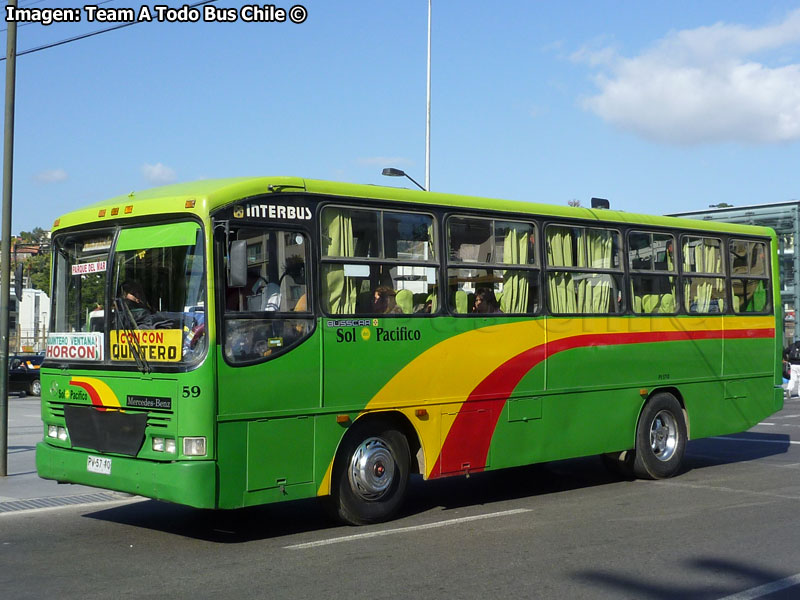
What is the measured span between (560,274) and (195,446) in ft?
17.0

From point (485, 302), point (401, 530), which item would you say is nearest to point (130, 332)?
point (401, 530)

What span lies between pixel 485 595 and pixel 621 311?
6.31 metres

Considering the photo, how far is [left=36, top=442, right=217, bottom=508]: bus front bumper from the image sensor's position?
833 centimetres

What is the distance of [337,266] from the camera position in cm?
961

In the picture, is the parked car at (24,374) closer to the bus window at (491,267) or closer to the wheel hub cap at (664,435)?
the wheel hub cap at (664,435)

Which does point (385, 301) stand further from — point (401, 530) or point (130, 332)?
point (130, 332)

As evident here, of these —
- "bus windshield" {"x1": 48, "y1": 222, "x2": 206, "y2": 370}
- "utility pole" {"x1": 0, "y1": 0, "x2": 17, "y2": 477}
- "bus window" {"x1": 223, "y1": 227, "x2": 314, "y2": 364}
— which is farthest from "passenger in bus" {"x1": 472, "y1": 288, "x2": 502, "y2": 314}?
"utility pole" {"x1": 0, "y1": 0, "x2": 17, "y2": 477}

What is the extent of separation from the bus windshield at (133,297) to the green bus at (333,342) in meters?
0.02

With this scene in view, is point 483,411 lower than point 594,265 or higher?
lower

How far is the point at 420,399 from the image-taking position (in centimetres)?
1020

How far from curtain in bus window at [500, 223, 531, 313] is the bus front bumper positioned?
13.7 feet

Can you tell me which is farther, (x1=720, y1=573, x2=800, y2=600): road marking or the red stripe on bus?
the red stripe on bus

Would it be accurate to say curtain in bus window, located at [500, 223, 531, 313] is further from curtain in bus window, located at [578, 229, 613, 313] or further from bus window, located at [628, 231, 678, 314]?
bus window, located at [628, 231, 678, 314]

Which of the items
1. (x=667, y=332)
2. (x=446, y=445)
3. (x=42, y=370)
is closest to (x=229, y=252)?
(x=42, y=370)
